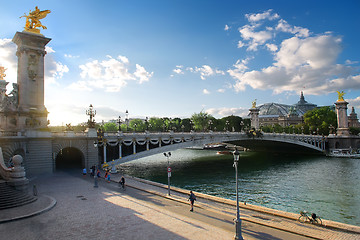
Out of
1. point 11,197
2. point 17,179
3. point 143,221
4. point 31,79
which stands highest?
point 31,79

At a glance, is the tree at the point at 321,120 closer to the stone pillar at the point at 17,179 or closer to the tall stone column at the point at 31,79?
the tall stone column at the point at 31,79

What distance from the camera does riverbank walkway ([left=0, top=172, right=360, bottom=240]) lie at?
13.0 m

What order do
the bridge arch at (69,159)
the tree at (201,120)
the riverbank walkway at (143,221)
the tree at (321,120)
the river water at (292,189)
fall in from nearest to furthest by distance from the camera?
the riverbank walkway at (143,221), the river water at (292,189), the bridge arch at (69,159), the tree at (321,120), the tree at (201,120)

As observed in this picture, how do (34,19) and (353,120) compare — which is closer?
(34,19)

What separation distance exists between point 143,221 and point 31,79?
27.6 m

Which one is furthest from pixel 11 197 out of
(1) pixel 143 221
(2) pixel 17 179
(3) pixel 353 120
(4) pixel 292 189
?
(3) pixel 353 120

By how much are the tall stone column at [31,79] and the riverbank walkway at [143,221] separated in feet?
50.1

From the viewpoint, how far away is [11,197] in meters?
17.5

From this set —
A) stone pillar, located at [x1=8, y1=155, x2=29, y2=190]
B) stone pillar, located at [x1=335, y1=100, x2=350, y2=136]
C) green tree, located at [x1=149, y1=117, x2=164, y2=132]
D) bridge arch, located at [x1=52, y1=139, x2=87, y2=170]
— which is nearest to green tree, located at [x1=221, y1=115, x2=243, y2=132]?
green tree, located at [x1=149, y1=117, x2=164, y2=132]

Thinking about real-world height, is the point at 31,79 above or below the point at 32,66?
below

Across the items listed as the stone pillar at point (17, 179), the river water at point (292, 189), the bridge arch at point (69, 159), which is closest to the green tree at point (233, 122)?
the river water at point (292, 189)

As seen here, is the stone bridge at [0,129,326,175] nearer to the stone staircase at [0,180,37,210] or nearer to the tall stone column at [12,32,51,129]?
the tall stone column at [12,32,51,129]

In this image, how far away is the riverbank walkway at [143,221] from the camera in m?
13.0

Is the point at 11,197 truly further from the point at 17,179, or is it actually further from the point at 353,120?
the point at 353,120
